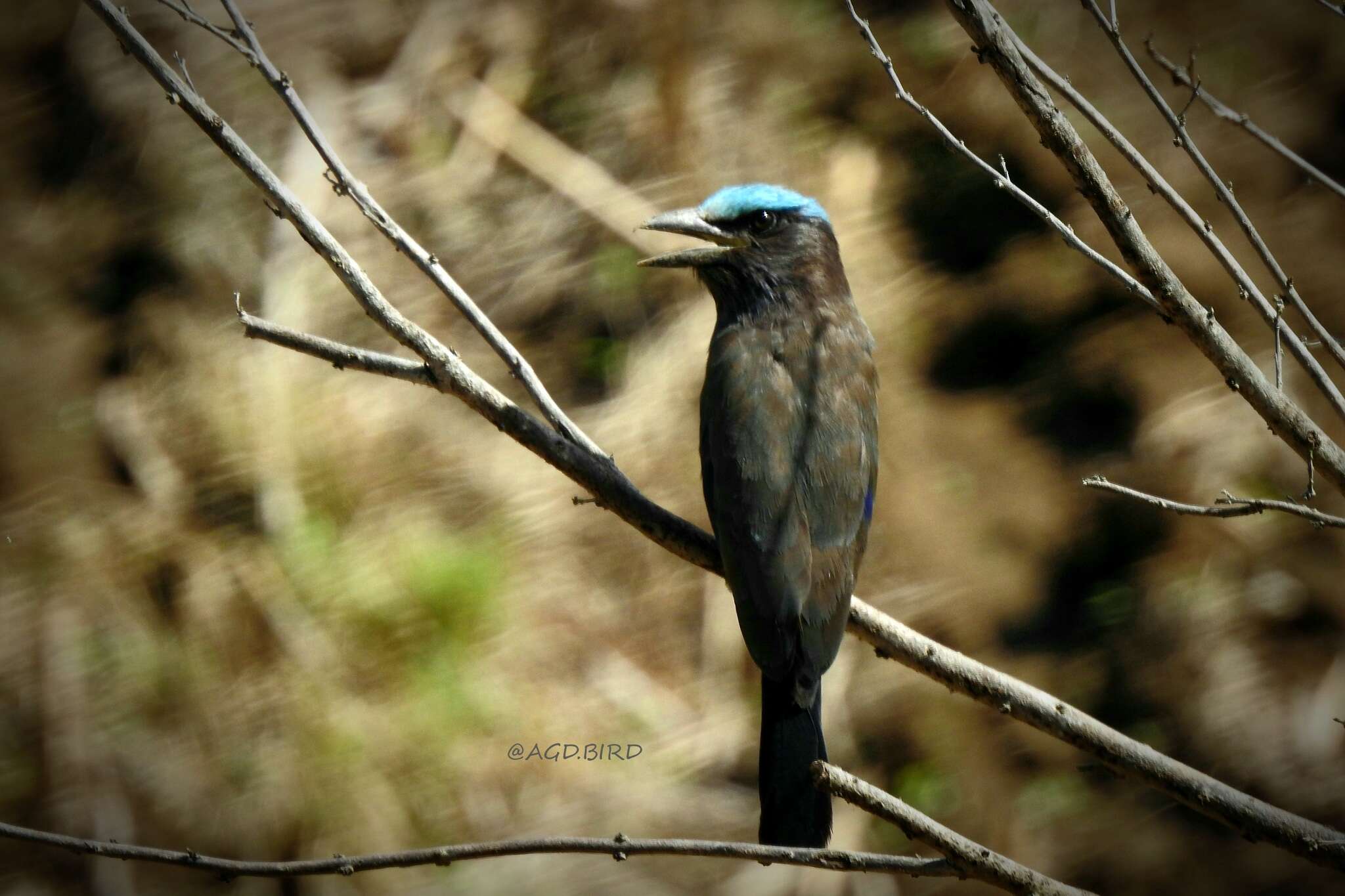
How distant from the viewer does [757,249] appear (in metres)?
2.81

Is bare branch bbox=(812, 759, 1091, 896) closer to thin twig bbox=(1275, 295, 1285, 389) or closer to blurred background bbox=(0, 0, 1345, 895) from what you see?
thin twig bbox=(1275, 295, 1285, 389)

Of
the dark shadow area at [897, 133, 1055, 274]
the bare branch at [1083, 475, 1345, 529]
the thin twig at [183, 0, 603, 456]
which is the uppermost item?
the dark shadow area at [897, 133, 1055, 274]

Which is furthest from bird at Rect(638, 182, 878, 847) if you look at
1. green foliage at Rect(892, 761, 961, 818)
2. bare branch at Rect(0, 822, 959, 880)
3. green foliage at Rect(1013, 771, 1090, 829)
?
green foliage at Rect(1013, 771, 1090, 829)

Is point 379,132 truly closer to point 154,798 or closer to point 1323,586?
point 154,798

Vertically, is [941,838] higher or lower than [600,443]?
lower

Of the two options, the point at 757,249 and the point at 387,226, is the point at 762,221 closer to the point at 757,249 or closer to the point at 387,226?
the point at 757,249

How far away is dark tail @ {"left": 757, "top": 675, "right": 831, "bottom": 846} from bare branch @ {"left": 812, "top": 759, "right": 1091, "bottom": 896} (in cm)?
54

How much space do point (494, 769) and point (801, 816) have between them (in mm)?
1475

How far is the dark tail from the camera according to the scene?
88.0 inches

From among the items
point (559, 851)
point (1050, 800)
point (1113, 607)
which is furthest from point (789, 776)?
point (1113, 607)

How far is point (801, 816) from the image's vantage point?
7.34 ft

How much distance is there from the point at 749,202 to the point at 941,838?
1692 millimetres

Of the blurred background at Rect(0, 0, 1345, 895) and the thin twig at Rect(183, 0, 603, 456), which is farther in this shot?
the blurred background at Rect(0, 0, 1345, 895)

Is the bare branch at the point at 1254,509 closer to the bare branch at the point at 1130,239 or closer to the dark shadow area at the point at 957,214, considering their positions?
the bare branch at the point at 1130,239
